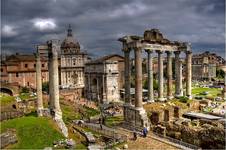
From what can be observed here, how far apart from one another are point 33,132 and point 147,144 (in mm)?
10204


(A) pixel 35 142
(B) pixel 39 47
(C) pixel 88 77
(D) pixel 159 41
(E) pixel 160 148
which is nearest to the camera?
(A) pixel 35 142

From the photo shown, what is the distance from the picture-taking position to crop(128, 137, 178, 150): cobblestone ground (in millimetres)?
25766

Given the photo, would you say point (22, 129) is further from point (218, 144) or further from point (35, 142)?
point (218, 144)

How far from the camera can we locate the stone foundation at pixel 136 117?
103 feet

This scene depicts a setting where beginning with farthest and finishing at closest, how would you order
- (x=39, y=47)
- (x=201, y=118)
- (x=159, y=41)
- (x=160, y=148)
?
1. (x=159, y=41)
2. (x=201, y=118)
3. (x=39, y=47)
4. (x=160, y=148)

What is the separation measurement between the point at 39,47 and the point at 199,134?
60.5 ft

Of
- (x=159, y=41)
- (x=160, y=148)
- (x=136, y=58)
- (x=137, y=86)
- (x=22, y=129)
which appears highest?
(x=159, y=41)

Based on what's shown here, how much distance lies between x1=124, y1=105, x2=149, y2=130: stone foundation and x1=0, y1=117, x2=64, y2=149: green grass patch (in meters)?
9.43

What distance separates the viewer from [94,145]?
2495 cm

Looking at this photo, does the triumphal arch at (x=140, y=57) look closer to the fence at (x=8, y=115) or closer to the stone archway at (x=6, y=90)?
the fence at (x=8, y=115)

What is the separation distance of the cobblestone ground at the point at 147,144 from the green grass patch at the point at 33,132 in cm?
658

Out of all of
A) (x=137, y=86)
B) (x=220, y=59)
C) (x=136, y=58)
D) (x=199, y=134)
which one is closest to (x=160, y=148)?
(x=199, y=134)

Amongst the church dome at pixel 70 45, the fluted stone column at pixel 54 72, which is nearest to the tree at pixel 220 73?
the church dome at pixel 70 45

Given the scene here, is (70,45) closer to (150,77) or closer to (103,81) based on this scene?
(103,81)
